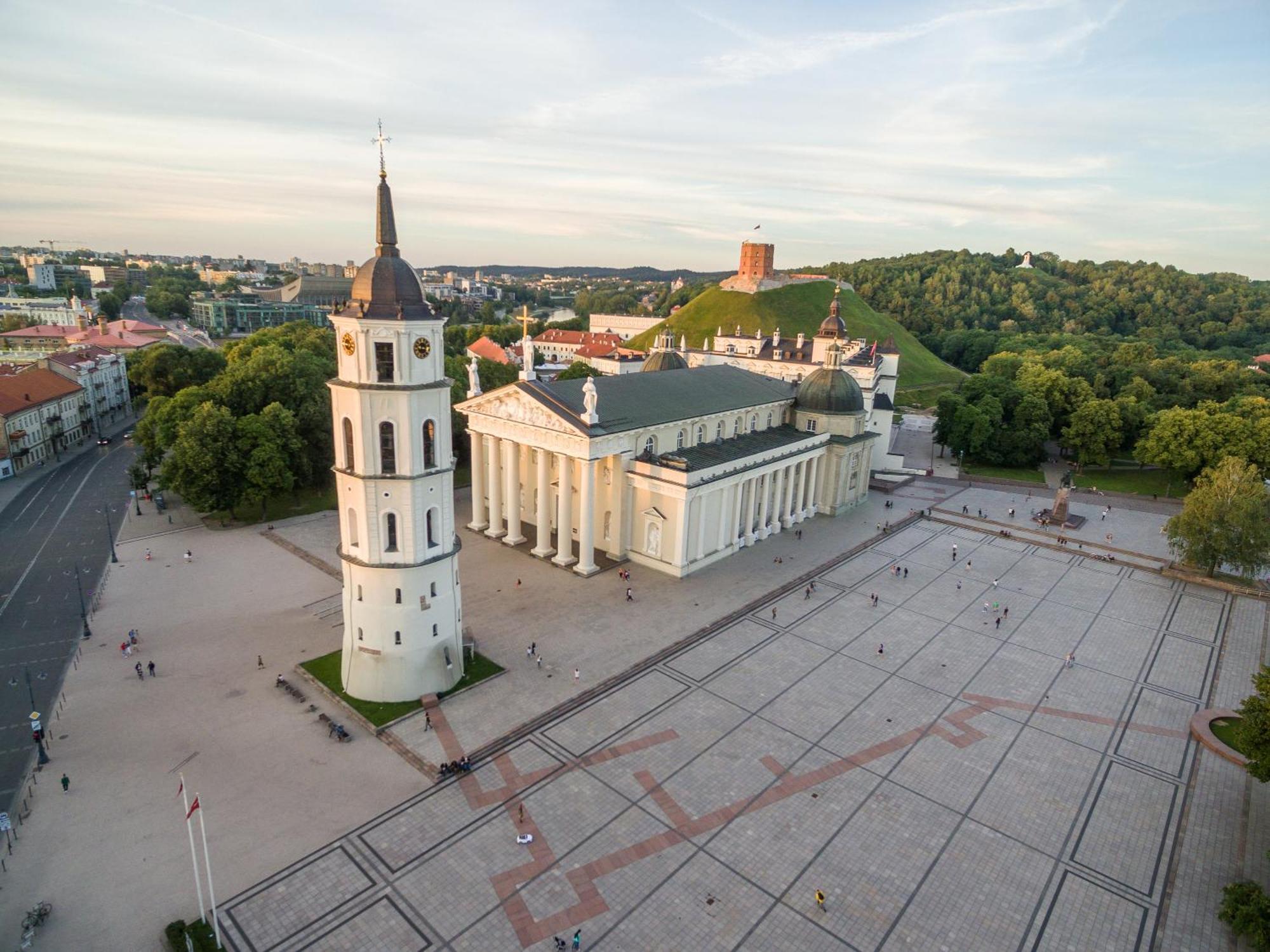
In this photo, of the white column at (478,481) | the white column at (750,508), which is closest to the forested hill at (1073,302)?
the white column at (750,508)

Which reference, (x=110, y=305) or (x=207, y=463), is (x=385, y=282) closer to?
(x=207, y=463)

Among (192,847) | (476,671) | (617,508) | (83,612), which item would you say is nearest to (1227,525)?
(617,508)

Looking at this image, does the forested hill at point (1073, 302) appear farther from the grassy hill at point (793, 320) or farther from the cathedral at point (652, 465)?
the cathedral at point (652, 465)

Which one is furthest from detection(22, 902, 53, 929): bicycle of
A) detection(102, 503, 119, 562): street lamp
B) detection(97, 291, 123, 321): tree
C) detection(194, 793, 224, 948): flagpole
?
detection(97, 291, 123, 321): tree

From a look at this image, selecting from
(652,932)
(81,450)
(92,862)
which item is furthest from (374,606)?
(81,450)

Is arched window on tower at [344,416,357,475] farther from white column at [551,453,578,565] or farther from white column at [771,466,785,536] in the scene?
white column at [771,466,785,536]

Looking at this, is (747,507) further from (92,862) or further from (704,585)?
(92,862)
